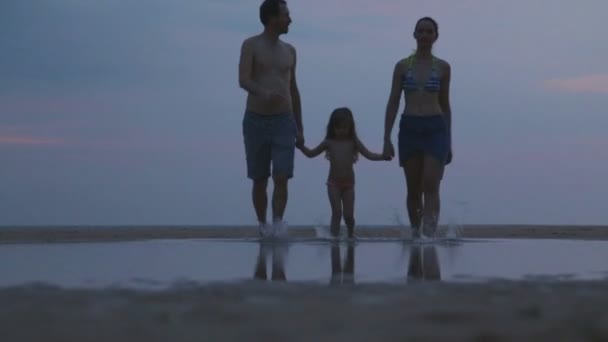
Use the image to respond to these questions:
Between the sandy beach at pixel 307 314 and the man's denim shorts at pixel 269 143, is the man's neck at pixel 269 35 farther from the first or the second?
the sandy beach at pixel 307 314

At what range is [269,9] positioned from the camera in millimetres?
8219

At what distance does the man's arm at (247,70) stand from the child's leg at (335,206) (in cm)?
224

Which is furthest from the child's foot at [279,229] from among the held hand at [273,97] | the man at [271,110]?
the held hand at [273,97]

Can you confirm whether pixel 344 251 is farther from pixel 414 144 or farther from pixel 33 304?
pixel 33 304

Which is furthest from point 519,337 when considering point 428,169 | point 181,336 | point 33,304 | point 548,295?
point 428,169

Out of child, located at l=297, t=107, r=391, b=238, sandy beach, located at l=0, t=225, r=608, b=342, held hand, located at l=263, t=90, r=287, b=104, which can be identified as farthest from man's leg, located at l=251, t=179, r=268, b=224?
sandy beach, located at l=0, t=225, r=608, b=342

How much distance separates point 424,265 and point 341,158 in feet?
18.6

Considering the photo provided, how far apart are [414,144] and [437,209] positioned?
602 mm

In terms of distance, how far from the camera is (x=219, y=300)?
247 centimetres

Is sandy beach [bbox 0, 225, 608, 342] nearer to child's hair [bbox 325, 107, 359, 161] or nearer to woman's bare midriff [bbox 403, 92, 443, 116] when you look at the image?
woman's bare midriff [bbox 403, 92, 443, 116]

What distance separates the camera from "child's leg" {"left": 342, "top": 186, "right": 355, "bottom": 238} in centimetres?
980

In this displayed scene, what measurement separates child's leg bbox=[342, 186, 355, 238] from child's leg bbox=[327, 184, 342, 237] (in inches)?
2.1

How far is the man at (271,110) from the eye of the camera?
8164mm

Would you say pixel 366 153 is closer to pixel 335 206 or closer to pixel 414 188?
pixel 335 206
